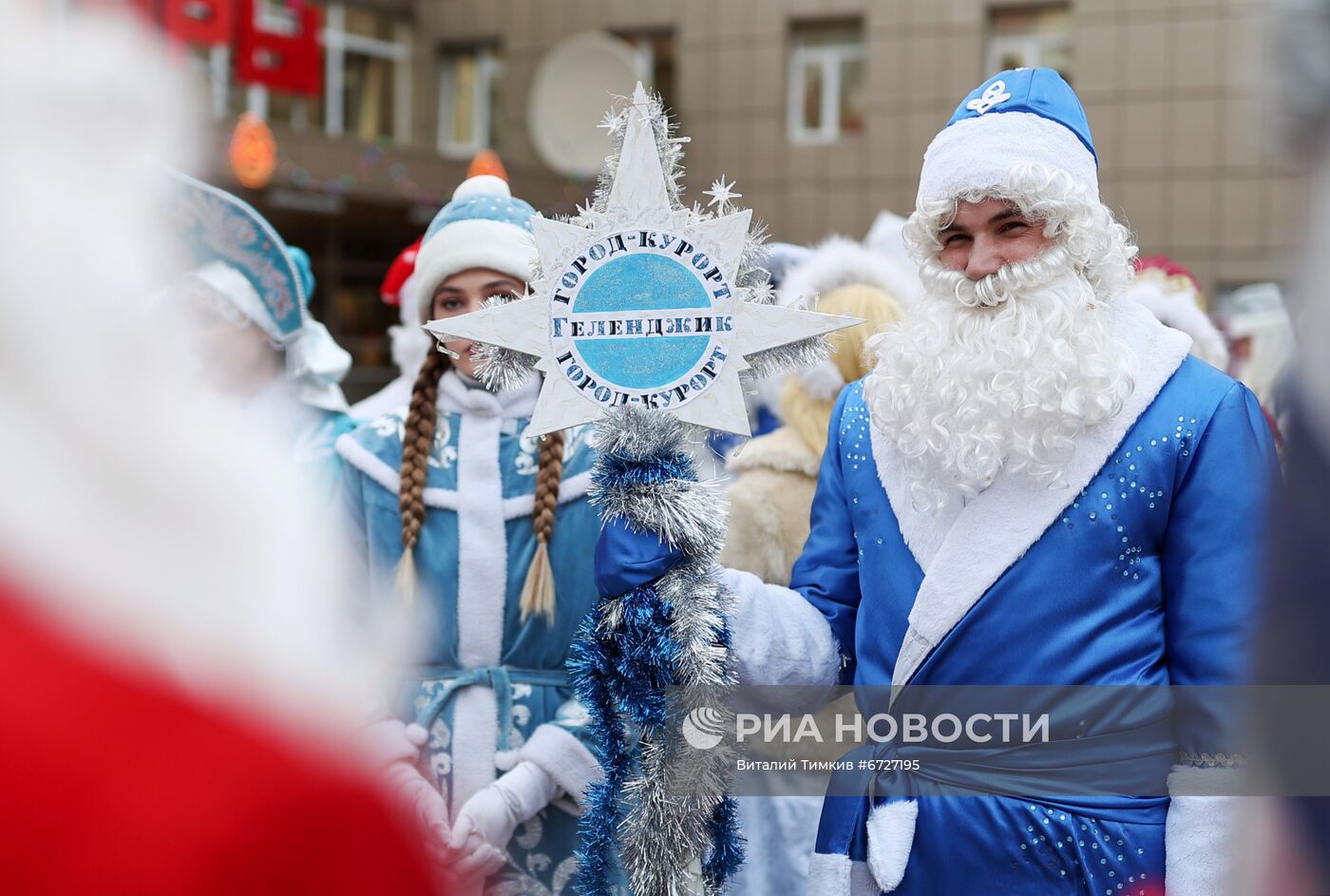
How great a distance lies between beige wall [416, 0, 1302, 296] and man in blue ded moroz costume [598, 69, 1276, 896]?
515 inches

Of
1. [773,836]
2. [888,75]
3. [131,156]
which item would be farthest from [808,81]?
[131,156]

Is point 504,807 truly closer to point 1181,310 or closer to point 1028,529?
point 1028,529

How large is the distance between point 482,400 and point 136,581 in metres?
2.21

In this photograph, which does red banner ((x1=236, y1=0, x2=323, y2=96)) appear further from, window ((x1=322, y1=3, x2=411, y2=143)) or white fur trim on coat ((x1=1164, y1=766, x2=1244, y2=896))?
white fur trim on coat ((x1=1164, y1=766, x2=1244, y2=896))

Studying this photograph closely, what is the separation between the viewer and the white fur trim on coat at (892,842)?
217cm

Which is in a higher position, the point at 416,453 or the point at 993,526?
the point at 416,453

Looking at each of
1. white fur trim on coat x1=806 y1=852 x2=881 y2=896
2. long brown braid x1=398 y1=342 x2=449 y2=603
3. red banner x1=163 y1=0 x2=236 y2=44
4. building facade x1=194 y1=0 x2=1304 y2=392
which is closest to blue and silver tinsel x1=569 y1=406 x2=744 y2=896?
white fur trim on coat x1=806 y1=852 x2=881 y2=896

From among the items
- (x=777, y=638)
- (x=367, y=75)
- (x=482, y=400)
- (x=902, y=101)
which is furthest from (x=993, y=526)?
(x=367, y=75)

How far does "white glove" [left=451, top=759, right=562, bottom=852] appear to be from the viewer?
263 centimetres

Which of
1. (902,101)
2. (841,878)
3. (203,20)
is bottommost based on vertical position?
(841,878)

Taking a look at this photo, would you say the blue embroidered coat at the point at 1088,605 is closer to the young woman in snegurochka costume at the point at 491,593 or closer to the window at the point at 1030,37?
the young woman in snegurochka costume at the point at 491,593

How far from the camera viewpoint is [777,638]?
236cm

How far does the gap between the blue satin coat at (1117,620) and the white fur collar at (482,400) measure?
1.09 metres

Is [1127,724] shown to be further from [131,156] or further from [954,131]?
[131,156]
